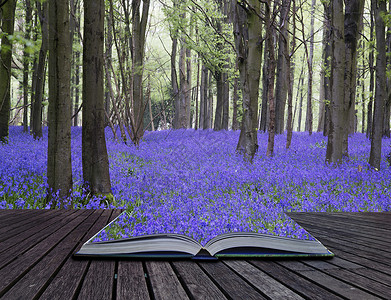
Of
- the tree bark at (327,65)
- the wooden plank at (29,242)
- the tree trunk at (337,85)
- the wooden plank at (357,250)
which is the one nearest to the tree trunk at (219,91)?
the tree bark at (327,65)

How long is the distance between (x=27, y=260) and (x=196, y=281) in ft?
3.72

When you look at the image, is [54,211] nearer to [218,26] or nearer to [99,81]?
[99,81]

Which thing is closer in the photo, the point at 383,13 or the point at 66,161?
the point at 66,161

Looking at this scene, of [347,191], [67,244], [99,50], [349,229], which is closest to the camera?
[67,244]

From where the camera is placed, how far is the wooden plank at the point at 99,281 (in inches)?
63.5

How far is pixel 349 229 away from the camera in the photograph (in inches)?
136

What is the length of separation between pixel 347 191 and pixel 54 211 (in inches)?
197

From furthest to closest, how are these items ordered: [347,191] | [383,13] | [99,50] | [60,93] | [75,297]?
[383,13] → [347,191] → [99,50] → [60,93] → [75,297]

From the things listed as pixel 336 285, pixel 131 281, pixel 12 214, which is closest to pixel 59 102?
pixel 12 214

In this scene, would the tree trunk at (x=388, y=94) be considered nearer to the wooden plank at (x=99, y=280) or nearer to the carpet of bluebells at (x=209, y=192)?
the carpet of bluebells at (x=209, y=192)

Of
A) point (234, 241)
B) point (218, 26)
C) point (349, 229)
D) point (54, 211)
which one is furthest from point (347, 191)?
point (218, 26)

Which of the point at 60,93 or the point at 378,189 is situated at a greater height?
the point at 60,93

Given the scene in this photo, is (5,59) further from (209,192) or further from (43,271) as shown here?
(43,271)

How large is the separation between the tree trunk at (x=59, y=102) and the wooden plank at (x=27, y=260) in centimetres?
204
